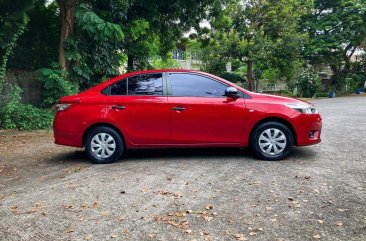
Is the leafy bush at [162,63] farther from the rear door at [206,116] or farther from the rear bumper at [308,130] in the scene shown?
the rear bumper at [308,130]

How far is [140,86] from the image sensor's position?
6773 mm

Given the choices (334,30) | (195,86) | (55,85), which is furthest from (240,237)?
(334,30)

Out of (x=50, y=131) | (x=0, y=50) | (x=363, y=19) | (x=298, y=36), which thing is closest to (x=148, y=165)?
(x=50, y=131)

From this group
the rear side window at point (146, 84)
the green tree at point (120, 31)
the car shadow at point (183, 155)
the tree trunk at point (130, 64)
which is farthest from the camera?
the tree trunk at point (130, 64)

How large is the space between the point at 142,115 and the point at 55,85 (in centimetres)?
622

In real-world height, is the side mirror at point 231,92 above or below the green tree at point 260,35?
below

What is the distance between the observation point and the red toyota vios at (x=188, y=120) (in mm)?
6496

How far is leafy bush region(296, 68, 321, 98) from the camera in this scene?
1265 inches

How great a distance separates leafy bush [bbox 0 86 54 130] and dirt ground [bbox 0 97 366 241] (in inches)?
159

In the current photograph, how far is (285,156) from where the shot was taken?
21.7 feet

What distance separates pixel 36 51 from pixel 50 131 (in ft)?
13.1

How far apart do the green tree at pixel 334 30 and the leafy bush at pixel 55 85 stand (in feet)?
82.1

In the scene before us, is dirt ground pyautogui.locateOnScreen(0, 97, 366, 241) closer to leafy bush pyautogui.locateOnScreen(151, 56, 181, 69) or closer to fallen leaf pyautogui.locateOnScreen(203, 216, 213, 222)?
fallen leaf pyautogui.locateOnScreen(203, 216, 213, 222)

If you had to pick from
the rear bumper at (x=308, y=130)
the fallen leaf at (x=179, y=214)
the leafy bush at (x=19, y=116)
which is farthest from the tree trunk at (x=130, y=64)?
the fallen leaf at (x=179, y=214)
